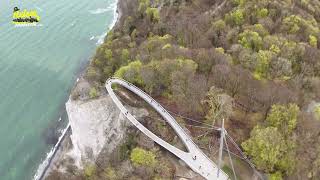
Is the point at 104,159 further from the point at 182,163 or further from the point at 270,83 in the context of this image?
the point at 270,83

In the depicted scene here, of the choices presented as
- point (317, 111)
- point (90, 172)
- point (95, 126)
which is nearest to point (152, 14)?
point (95, 126)

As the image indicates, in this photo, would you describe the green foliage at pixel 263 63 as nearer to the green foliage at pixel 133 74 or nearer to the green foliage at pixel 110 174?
the green foliage at pixel 133 74

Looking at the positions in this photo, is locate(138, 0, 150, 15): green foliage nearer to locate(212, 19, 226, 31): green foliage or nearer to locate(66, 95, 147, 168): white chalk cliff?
locate(212, 19, 226, 31): green foliage

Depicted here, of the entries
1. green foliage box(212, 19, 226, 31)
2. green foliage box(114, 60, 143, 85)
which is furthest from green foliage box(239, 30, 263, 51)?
green foliage box(114, 60, 143, 85)

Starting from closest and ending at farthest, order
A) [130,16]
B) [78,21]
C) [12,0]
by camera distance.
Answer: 1. [130,16]
2. [78,21]
3. [12,0]

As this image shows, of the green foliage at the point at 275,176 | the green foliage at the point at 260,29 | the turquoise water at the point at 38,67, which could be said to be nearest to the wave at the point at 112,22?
the turquoise water at the point at 38,67

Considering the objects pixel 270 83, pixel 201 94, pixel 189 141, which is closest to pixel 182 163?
pixel 189 141

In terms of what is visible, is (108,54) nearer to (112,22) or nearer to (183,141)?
(112,22)
